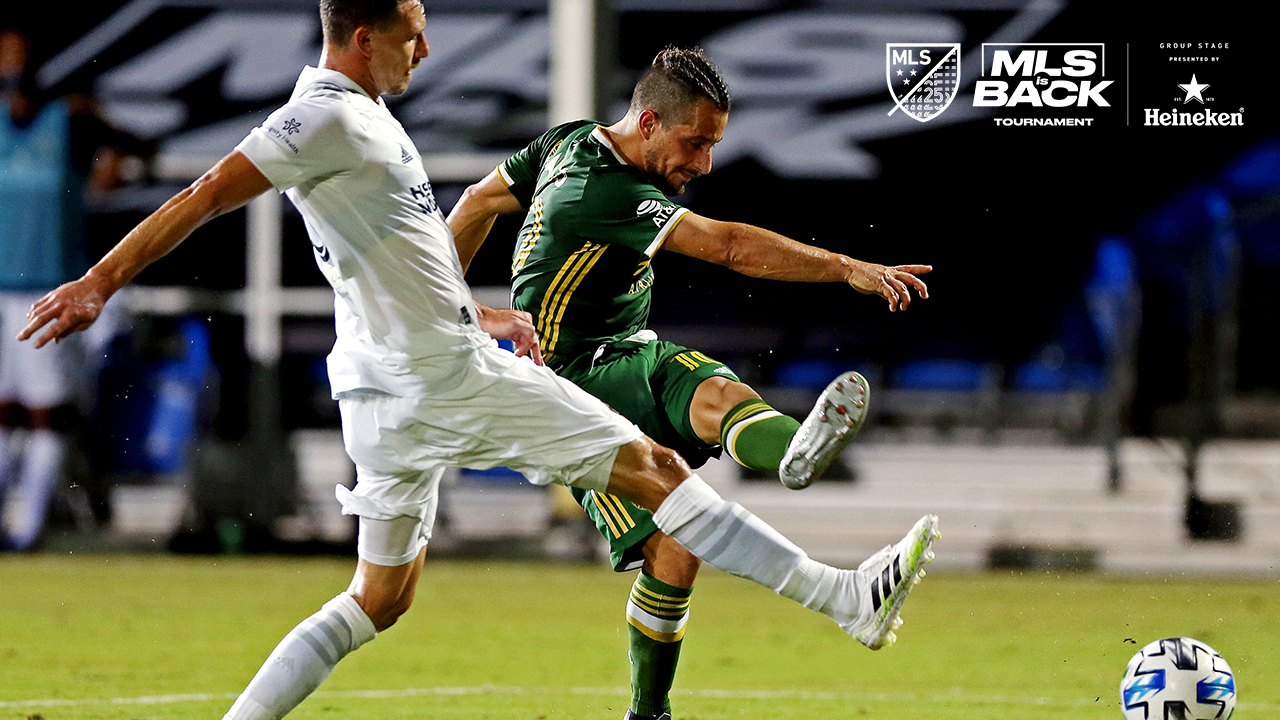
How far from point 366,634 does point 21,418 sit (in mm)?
7503

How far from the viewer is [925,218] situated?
30.3ft

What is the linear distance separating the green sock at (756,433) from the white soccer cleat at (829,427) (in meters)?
0.13

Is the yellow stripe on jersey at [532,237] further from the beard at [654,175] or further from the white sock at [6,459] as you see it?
the white sock at [6,459]

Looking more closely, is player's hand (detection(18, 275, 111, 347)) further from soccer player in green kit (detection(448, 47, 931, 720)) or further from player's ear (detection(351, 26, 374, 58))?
soccer player in green kit (detection(448, 47, 931, 720))

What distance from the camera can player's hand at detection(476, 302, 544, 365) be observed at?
403 cm

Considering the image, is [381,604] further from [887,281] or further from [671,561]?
[887,281]

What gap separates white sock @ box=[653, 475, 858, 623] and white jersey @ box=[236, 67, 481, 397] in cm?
69

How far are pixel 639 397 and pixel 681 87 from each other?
0.96 m

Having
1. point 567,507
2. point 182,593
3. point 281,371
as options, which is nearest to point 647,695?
point 182,593

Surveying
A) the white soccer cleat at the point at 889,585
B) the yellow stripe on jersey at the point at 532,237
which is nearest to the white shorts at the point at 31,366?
the yellow stripe on jersey at the point at 532,237

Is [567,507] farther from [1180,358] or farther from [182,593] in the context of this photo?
[1180,358]

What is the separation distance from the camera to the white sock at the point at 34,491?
33.7 feet

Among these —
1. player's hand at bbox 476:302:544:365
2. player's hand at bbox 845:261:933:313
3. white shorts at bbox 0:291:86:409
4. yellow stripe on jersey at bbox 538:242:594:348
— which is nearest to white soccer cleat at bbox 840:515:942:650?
player's hand at bbox 845:261:933:313

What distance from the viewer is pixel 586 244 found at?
4.59 m
